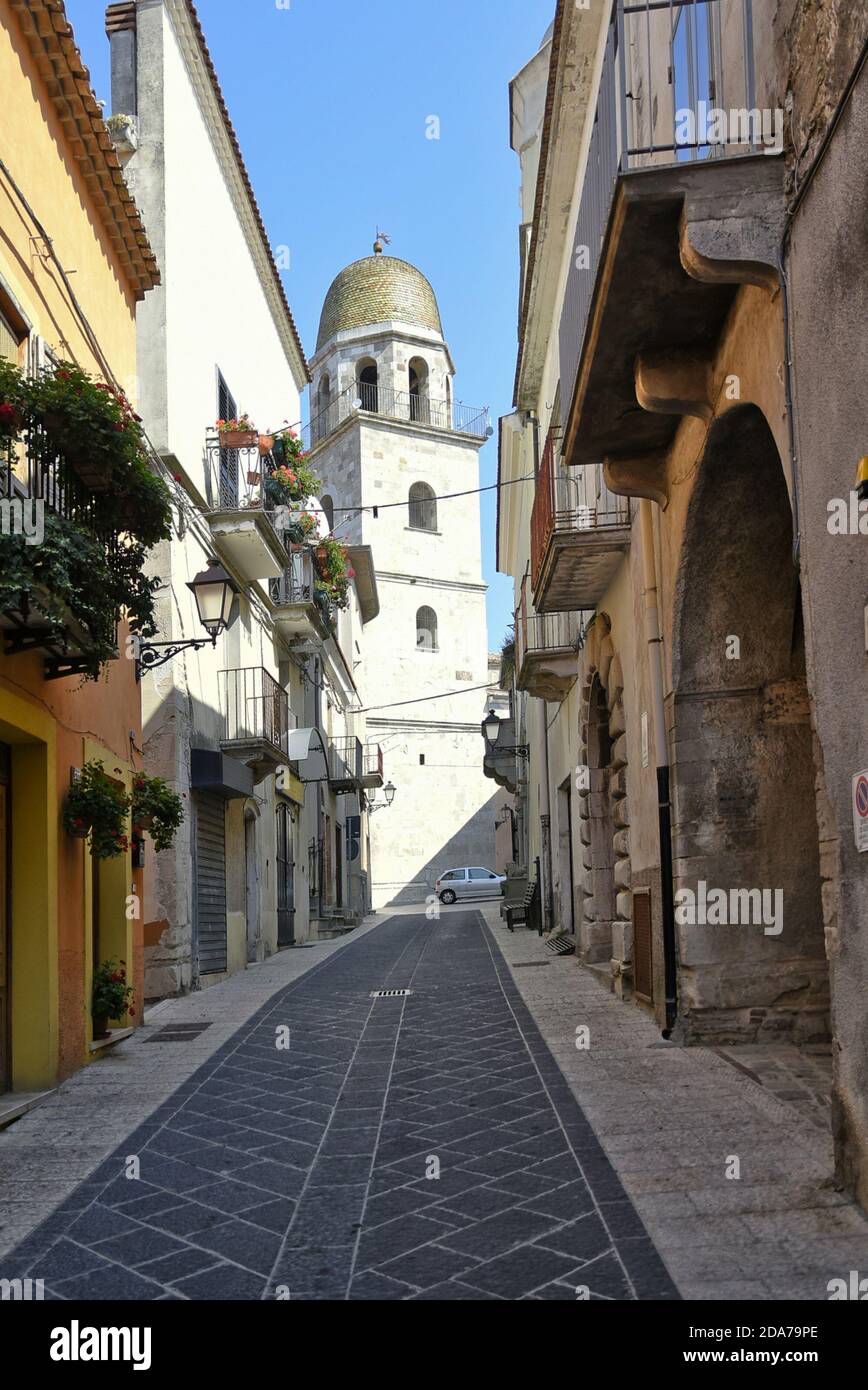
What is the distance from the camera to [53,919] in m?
8.33

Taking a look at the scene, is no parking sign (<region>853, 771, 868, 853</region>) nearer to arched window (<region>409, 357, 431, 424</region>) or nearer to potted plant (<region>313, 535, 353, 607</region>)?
potted plant (<region>313, 535, 353, 607</region>)

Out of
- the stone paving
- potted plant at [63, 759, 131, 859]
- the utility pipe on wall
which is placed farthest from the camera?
the utility pipe on wall

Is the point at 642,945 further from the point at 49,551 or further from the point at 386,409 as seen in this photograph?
the point at 386,409

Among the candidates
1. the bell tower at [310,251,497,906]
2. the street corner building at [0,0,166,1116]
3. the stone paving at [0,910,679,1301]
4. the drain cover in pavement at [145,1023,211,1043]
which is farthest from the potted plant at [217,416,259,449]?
the bell tower at [310,251,497,906]

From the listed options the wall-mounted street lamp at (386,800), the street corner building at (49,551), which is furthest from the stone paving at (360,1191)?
the wall-mounted street lamp at (386,800)

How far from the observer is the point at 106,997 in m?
9.44

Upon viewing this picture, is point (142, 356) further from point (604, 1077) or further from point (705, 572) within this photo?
point (604, 1077)

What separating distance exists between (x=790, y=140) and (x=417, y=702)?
37684 millimetres

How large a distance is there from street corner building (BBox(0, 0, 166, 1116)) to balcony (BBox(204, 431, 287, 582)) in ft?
21.0

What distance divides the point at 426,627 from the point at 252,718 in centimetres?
2630

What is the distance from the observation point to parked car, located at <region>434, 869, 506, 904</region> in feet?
135

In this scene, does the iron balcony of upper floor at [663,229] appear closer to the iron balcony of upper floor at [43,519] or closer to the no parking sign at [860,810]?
the no parking sign at [860,810]

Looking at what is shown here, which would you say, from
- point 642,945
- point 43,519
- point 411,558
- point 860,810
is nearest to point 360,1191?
point 860,810
